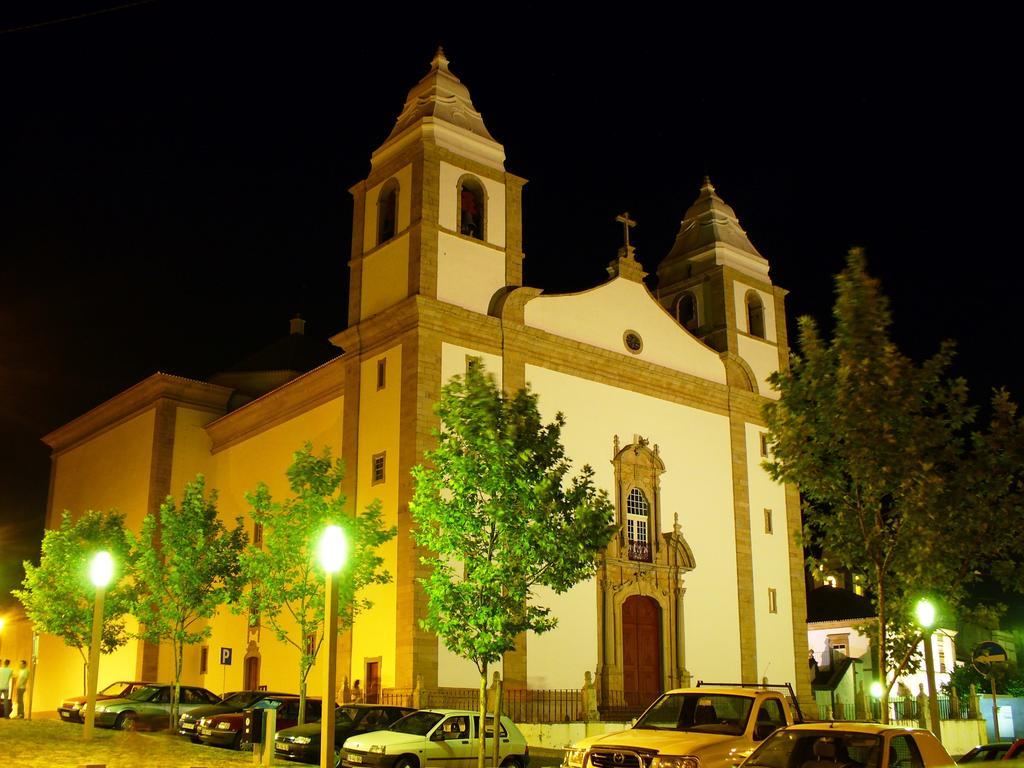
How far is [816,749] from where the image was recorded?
12.2m

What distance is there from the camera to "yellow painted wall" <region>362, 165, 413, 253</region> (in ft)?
109

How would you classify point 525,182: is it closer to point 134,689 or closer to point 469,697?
point 469,697

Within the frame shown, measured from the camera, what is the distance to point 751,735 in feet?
46.9

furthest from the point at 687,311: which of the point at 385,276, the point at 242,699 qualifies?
the point at 242,699

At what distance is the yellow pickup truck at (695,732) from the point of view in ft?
43.8

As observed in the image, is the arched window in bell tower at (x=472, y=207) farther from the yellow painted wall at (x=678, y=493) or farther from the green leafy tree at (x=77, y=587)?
the green leafy tree at (x=77, y=587)

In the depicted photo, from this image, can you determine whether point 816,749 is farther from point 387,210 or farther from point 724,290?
point 724,290

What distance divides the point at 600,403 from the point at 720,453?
18.4 ft

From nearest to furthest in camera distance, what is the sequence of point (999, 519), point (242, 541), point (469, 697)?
point (999, 519), point (469, 697), point (242, 541)

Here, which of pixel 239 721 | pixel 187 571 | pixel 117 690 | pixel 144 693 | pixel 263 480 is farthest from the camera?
→ pixel 263 480

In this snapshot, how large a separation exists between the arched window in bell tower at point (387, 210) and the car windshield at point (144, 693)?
14.0 metres

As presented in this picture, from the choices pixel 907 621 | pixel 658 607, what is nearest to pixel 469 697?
pixel 658 607

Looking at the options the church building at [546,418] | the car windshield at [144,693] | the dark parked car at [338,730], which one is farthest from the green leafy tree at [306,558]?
the dark parked car at [338,730]

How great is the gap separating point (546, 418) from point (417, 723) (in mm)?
13665
